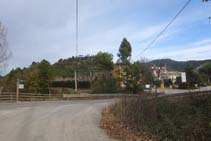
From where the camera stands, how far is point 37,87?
56.6 metres

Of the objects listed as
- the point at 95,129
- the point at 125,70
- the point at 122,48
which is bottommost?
the point at 95,129

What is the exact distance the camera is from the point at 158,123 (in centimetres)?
1572

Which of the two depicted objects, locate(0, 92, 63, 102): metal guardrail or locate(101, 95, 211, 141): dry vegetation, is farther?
locate(0, 92, 63, 102): metal guardrail

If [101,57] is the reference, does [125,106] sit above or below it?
below

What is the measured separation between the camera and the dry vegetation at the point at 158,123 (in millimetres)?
12453

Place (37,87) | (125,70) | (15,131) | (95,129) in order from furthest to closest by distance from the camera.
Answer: (125,70) → (37,87) → (95,129) → (15,131)

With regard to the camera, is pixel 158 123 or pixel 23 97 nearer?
pixel 158 123

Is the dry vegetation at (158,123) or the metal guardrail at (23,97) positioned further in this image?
the metal guardrail at (23,97)

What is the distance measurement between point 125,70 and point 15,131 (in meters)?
51.3

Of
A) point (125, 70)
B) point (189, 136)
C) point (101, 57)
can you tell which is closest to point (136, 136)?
point (189, 136)

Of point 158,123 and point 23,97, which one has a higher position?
point 23,97

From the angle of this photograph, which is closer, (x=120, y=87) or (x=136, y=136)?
(x=136, y=136)

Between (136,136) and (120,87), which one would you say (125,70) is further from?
(136,136)

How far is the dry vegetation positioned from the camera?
12.5 meters
